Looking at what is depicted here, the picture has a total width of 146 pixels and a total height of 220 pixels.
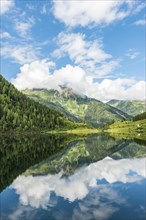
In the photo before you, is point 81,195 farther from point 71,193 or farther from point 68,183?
point 68,183

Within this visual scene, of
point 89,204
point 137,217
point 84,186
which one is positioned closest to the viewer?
point 137,217

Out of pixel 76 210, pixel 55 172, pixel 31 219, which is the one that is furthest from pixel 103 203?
pixel 55 172

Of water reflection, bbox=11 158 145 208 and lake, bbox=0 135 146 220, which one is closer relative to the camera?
lake, bbox=0 135 146 220

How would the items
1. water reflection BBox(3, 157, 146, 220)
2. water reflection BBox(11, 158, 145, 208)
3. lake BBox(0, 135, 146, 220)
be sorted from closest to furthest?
1. lake BBox(0, 135, 146, 220)
2. water reflection BBox(3, 157, 146, 220)
3. water reflection BBox(11, 158, 145, 208)

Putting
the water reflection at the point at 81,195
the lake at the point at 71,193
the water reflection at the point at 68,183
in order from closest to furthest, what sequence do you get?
the lake at the point at 71,193 < the water reflection at the point at 81,195 < the water reflection at the point at 68,183

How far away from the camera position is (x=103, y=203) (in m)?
38.0

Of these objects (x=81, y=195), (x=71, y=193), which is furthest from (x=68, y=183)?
(x=81, y=195)

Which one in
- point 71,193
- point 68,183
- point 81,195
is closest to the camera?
point 81,195

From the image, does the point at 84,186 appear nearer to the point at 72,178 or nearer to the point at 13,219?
the point at 72,178

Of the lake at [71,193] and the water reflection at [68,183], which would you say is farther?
the water reflection at [68,183]

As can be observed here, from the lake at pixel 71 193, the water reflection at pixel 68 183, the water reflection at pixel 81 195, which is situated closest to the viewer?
the lake at pixel 71 193

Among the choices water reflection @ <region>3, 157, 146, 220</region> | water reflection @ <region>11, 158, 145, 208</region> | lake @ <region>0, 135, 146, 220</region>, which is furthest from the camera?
water reflection @ <region>11, 158, 145, 208</region>

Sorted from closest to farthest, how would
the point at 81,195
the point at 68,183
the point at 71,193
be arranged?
the point at 81,195
the point at 71,193
the point at 68,183

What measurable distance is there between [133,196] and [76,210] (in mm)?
10315
